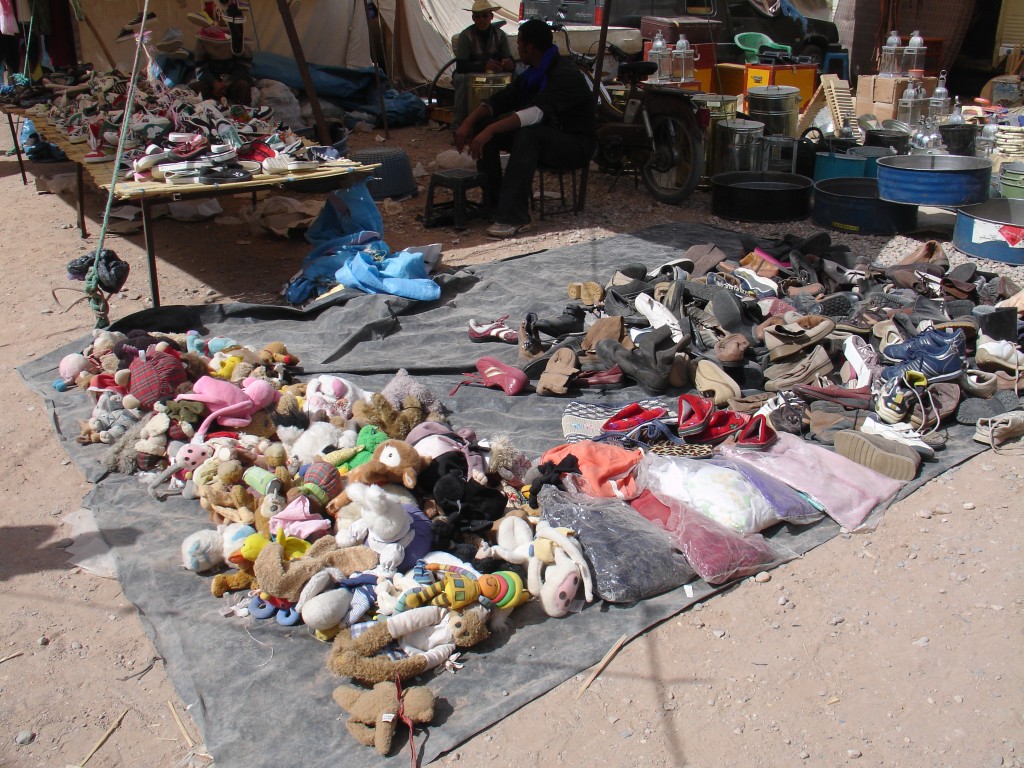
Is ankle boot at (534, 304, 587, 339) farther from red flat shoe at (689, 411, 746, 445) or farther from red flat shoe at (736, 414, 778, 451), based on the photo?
red flat shoe at (736, 414, 778, 451)

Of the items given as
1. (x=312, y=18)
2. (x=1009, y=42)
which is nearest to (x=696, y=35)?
(x=1009, y=42)

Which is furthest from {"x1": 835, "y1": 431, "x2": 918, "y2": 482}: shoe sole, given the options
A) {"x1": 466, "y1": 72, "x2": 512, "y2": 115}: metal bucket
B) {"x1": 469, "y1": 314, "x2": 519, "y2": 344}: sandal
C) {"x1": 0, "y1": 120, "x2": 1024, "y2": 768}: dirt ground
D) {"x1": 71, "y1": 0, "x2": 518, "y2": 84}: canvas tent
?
{"x1": 71, "y1": 0, "x2": 518, "y2": 84}: canvas tent

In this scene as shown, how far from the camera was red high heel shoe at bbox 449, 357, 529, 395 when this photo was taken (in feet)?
12.9

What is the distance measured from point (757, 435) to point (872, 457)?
42 centimetres

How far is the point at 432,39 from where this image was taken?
12.8 m

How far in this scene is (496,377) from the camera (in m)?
4.00

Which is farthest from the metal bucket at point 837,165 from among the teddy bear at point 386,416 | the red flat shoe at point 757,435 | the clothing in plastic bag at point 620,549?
the clothing in plastic bag at point 620,549

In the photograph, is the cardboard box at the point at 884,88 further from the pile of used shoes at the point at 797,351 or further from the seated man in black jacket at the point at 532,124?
the pile of used shoes at the point at 797,351

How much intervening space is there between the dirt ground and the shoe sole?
110mm

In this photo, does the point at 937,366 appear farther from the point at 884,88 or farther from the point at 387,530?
the point at 884,88

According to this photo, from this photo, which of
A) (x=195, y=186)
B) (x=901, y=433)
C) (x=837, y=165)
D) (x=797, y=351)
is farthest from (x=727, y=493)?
(x=837, y=165)

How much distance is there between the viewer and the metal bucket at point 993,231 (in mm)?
5359

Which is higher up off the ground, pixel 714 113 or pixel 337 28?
pixel 337 28

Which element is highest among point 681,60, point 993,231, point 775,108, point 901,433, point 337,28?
point 337,28
